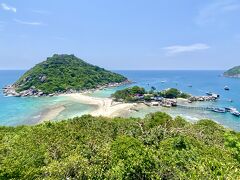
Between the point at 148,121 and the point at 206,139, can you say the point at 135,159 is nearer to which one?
the point at 206,139

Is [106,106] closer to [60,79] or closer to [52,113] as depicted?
[52,113]

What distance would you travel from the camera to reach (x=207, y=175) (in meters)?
11.6

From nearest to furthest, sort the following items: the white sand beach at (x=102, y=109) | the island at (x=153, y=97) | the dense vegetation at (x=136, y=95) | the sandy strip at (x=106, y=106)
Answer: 1. the white sand beach at (x=102, y=109)
2. the sandy strip at (x=106, y=106)
3. the island at (x=153, y=97)
4. the dense vegetation at (x=136, y=95)

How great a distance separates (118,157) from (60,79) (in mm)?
99595

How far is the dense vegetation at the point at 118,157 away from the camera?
49.3ft

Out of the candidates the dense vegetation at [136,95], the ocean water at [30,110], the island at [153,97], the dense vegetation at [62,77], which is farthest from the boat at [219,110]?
the dense vegetation at [62,77]

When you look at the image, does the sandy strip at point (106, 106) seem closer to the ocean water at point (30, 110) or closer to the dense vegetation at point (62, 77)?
the ocean water at point (30, 110)

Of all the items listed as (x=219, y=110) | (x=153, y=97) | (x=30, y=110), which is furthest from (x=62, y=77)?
(x=219, y=110)

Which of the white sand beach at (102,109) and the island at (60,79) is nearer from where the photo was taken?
the white sand beach at (102,109)

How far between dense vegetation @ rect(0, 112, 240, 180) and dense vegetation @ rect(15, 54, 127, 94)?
7675cm

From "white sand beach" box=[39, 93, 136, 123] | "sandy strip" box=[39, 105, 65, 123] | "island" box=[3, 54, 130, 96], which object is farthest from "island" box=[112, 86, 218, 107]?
"island" box=[3, 54, 130, 96]

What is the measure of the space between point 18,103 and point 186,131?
6745 centimetres

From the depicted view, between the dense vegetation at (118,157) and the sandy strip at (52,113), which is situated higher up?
the dense vegetation at (118,157)

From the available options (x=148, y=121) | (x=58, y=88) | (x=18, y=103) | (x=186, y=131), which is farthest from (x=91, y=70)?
(x=186, y=131)
